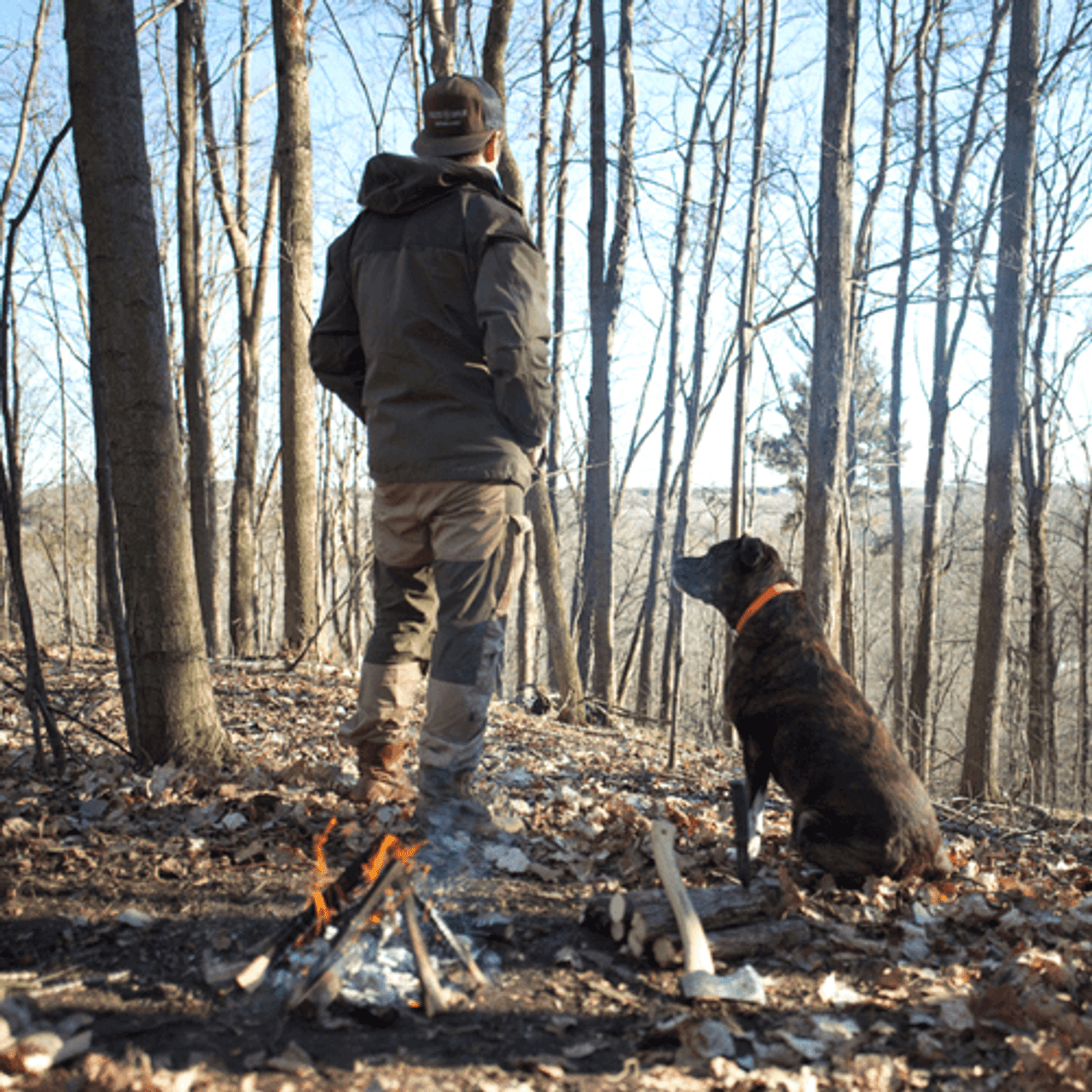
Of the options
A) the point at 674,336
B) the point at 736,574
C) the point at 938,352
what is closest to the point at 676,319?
the point at 674,336

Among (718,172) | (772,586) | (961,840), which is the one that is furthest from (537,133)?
(961,840)

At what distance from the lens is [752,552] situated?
13.8 ft

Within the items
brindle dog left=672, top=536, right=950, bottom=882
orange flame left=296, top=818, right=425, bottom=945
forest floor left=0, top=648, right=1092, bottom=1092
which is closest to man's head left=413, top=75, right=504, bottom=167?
brindle dog left=672, top=536, right=950, bottom=882

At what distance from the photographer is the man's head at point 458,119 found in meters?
3.19

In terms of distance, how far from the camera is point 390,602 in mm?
3459

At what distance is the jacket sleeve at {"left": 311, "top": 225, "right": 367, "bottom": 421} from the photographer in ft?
11.2

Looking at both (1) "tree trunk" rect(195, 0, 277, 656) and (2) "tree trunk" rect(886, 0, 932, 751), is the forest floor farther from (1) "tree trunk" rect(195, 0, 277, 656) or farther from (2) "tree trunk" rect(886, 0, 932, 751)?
(2) "tree trunk" rect(886, 0, 932, 751)

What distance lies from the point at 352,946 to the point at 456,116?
3.01 meters

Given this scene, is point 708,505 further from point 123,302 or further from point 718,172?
point 123,302

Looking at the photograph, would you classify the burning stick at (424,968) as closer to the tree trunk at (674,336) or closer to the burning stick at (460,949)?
the burning stick at (460,949)

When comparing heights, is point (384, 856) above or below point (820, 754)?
below

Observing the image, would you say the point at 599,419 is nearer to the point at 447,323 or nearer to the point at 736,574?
the point at 736,574

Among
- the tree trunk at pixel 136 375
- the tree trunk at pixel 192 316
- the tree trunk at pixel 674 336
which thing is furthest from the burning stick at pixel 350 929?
the tree trunk at pixel 674 336

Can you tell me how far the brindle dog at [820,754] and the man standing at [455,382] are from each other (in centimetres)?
122
